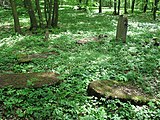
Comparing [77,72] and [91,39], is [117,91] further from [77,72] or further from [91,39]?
[91,39]

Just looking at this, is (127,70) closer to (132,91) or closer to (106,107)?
(132,91)

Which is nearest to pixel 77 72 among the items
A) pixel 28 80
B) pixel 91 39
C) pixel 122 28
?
pixel 28 80

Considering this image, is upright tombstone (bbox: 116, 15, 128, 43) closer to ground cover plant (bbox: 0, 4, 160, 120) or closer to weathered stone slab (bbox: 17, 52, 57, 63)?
ground cover plant (bbox: 0, 4, 160, 120)

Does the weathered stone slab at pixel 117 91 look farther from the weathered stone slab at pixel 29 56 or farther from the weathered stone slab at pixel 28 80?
the weathered stone slab at pixel 29 56

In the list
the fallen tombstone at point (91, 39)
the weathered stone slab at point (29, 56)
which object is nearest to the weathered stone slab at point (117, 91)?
the weathered stone slab at point (29, 56)

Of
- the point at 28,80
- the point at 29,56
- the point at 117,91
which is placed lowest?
the point at 117,91

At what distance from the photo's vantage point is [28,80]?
7.02 meters

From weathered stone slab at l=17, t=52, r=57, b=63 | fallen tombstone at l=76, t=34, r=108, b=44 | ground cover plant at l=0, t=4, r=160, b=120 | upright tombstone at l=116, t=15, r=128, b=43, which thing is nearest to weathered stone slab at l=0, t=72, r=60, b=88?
ground cover plant at l=0, t=4, r=160, b=120

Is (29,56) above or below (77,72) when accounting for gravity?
above

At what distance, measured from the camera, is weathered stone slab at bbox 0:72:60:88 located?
6.82 m

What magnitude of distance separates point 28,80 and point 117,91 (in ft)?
9.19

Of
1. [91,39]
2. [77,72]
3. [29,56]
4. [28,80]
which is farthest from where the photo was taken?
[91,39]

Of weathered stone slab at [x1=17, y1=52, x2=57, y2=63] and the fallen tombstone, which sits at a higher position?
the fallen tombstone

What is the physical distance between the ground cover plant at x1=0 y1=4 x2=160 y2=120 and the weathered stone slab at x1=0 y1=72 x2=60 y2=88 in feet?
0.68
